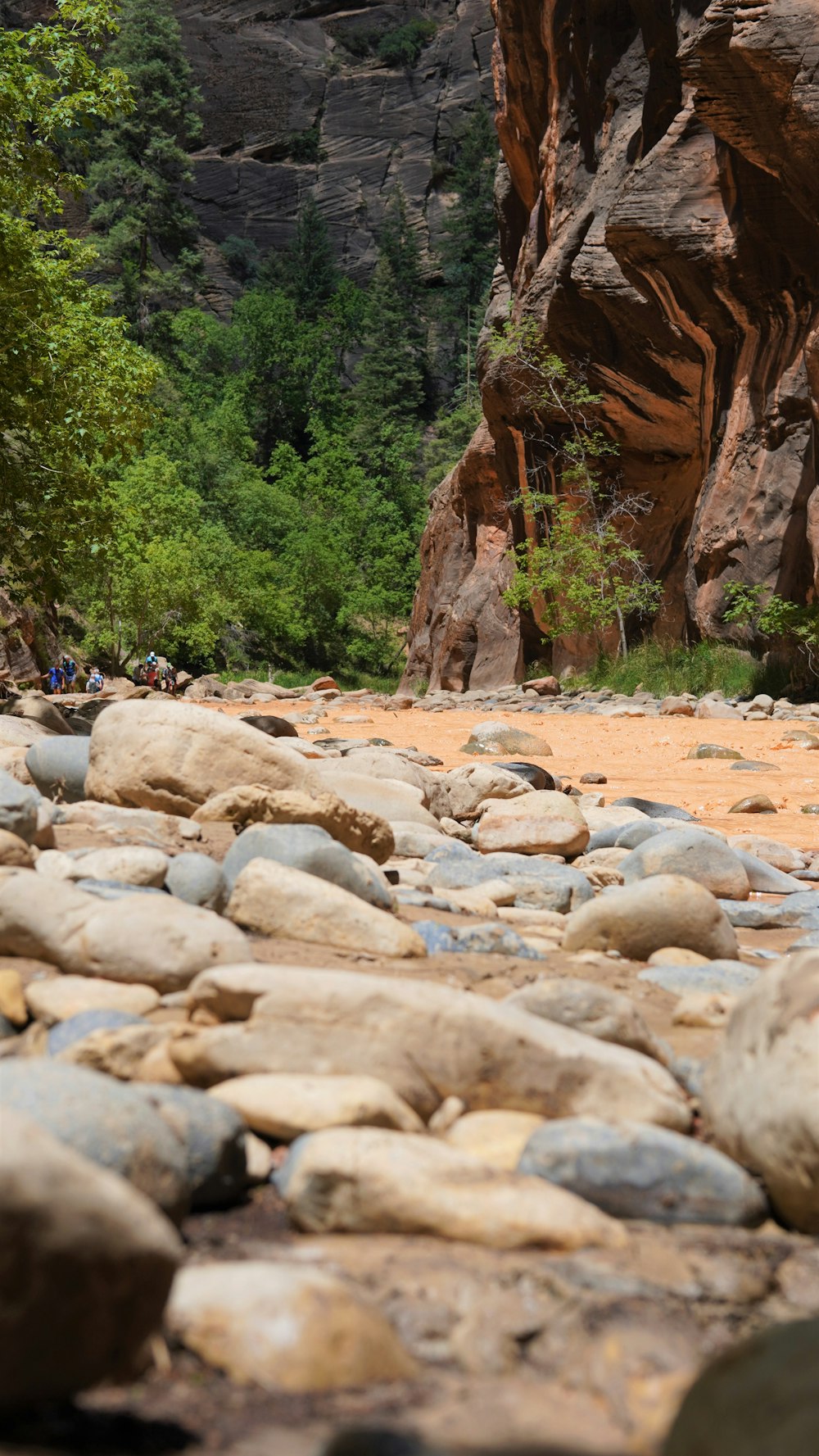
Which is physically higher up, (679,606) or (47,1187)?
(47,1187)

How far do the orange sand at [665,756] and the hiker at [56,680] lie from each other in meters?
10.7

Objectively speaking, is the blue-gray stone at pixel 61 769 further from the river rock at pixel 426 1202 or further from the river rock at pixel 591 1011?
the river rock at pixel 426 1202

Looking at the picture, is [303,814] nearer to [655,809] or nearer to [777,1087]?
[777,1087]

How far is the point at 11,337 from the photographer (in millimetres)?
10352

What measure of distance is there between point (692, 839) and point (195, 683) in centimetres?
2748

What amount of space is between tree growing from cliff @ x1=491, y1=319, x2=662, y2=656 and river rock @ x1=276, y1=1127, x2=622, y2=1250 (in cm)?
2196

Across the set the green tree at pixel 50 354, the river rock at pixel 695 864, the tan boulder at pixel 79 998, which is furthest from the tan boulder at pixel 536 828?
the green tree at pixel 50 354

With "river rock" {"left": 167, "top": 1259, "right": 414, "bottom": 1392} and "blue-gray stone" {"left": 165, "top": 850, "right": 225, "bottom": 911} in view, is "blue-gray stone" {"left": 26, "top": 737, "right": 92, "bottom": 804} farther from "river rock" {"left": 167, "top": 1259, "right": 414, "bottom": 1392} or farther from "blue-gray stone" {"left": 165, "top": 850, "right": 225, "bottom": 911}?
"river rock" {"left": 167, "top": 1259, "right": 414, "bottom": 1392}

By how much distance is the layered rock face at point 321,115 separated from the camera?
5775 cm

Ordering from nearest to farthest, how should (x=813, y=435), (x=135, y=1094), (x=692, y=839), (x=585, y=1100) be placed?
(x=135, y=1094), (x=585, y=1100), (x=692, y=839), (x=813, y=435)

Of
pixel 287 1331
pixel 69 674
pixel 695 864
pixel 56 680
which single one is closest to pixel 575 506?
pixel 56 680

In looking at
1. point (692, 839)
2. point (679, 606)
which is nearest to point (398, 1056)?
point (692, 839)

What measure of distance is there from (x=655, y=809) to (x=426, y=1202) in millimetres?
5998

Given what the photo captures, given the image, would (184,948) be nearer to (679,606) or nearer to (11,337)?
(11,337)
